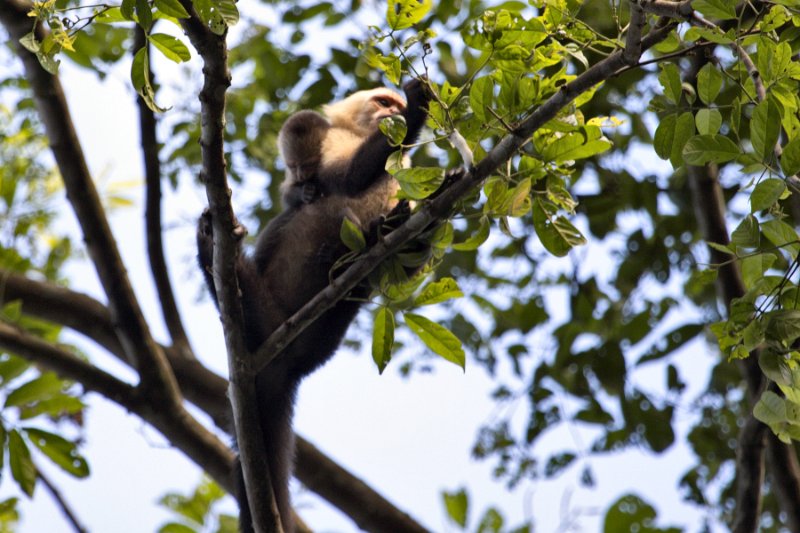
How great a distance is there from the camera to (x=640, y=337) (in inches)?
166

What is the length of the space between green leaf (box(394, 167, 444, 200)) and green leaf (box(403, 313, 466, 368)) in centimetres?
43

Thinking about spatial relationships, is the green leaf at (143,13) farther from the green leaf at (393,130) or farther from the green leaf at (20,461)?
the green leaf at (20,461)

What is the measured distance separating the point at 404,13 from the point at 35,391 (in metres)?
2.54

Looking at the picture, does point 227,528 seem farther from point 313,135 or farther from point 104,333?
point 313,135

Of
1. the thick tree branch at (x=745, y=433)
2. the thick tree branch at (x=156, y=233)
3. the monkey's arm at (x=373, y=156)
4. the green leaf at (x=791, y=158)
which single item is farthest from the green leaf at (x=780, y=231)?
the thick tree branch at (x=156, y=233)

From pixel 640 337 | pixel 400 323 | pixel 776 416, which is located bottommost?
pixel 776 416

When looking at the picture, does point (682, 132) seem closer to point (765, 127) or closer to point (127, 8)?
point (765, 127)

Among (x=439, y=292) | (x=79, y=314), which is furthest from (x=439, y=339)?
(x=79, y=314)

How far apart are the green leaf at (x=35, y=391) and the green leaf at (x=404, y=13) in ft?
8.14

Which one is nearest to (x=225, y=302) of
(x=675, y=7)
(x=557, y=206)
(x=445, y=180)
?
(x=445, y=180)

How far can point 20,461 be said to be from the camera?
3590 mm

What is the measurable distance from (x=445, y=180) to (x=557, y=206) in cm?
35

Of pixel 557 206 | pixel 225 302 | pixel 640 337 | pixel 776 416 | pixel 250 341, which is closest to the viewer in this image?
pixel 776 416

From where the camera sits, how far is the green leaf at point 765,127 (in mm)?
2018
